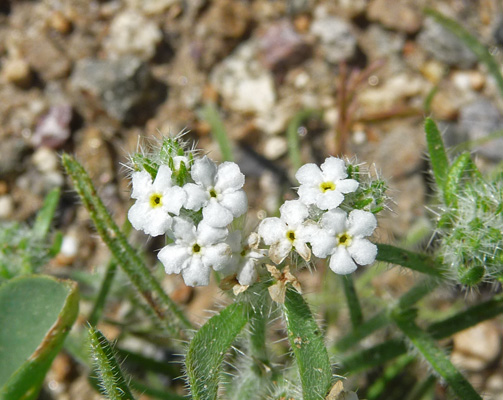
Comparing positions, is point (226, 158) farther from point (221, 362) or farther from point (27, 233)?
point (221, 362)

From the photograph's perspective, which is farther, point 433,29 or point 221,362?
point 433,29

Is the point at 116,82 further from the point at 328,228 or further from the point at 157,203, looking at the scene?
the point at 328,228

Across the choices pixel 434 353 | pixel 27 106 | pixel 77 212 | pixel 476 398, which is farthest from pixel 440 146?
pixel 27 106

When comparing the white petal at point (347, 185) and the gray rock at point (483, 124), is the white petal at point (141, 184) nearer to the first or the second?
the white petal at point (347, 185)

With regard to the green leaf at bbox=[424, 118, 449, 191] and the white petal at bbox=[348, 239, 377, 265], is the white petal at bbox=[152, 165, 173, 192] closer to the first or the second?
the white petal at bbox=[348, 239, 377, 265]

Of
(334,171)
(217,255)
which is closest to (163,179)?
(217,255)

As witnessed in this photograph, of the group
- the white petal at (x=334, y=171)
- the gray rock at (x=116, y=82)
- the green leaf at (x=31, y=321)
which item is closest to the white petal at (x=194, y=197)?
the white petal at (x=334, y=171)
